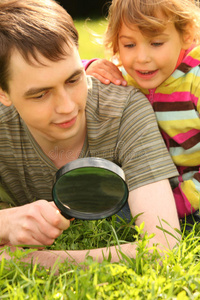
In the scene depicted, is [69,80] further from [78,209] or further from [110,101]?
[78,209]

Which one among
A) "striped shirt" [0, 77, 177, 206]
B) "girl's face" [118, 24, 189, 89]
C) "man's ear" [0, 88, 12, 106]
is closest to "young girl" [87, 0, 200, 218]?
"girl's face" [118, 24, 189, 89]

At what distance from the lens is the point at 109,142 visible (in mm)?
3330

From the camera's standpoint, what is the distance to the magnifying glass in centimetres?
230

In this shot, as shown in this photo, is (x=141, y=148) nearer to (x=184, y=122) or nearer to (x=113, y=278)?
(x=184, y=122)

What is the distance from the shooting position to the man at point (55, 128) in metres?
2.80

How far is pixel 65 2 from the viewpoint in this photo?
1233 cm

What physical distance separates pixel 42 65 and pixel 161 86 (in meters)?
1.02

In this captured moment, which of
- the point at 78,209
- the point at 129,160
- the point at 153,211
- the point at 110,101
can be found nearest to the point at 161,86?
the point at 110,101

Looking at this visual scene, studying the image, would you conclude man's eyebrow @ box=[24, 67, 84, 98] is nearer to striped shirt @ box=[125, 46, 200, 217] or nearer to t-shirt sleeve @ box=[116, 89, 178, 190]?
t-shirt sleeve @ box=[116, 89, 178, 190]

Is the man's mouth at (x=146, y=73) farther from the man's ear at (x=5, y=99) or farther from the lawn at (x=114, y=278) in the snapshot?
the lawn at (x=114, y=278)

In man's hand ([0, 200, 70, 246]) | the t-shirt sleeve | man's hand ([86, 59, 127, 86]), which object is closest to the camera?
man's hand ([0, 200, 70, 246])

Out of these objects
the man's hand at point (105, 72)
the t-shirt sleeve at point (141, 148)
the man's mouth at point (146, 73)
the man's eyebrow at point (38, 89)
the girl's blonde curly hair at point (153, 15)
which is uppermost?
the girl's blonde curly hair at point (153, 15)

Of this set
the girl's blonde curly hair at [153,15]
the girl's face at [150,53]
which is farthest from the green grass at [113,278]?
the girl's blonde curly hair at [153,15]

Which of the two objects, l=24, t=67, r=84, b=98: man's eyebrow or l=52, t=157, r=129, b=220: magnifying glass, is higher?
l=24, t=67, r=84, b=98: man's eyebrow
